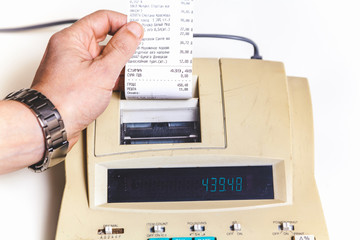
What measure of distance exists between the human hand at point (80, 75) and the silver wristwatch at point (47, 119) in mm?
18

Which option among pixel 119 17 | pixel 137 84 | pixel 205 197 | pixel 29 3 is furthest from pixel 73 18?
pixel 205 197

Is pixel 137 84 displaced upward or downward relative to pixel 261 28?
downward

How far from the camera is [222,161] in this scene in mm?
827

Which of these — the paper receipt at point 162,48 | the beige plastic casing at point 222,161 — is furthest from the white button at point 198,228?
the paper receipt at point 162,48

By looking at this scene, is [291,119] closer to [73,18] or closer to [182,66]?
[182,66]

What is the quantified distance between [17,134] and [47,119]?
6 cm

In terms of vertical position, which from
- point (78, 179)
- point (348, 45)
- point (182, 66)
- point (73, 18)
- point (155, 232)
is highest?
point (73, 18)

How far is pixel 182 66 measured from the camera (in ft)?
2.65

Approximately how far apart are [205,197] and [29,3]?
0.78m

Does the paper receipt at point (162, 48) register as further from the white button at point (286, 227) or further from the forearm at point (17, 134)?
the white button at point (286, 227)

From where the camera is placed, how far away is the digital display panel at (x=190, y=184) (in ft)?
2.70

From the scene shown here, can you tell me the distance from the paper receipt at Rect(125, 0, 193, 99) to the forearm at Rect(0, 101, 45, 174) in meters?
0.21

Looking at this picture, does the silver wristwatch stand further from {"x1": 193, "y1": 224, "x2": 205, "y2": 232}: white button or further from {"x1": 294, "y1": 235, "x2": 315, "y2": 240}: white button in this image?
{"x1": 294, "y1": 235, "x2": 315, "y2": 240}: white button

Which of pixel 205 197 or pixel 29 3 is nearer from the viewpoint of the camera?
pixel 205 197
